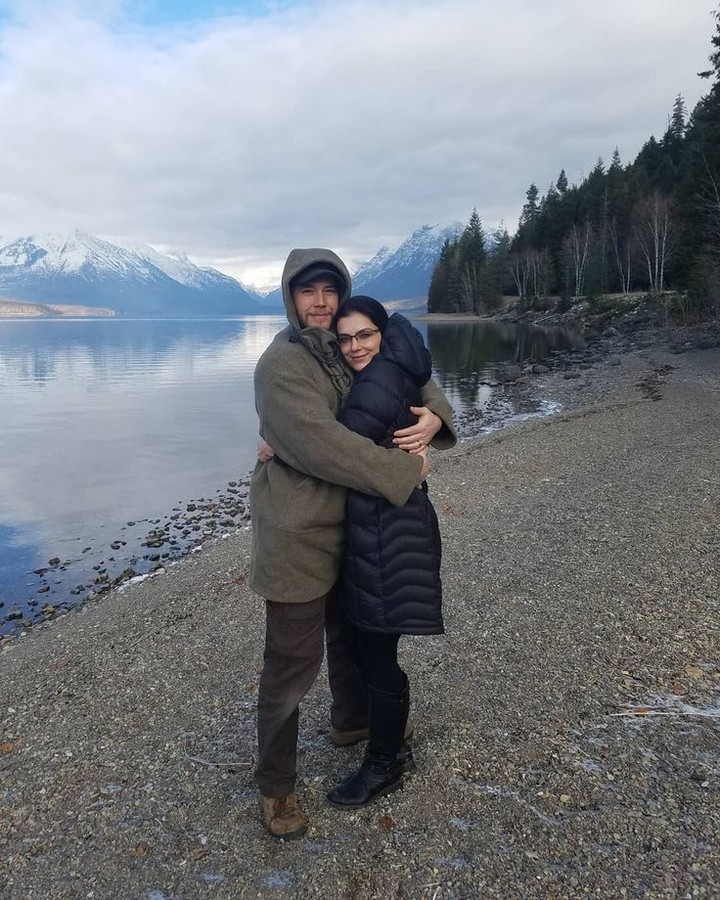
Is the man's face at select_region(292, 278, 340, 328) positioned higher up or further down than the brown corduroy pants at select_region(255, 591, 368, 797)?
higher up

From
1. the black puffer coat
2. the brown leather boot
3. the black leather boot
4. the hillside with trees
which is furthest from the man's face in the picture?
the hillside with trees

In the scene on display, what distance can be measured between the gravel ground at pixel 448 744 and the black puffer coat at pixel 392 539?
1216 millimetres

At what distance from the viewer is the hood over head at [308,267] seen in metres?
2.98

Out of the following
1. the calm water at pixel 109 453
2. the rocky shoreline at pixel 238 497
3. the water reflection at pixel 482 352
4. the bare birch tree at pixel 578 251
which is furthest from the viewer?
the bare birch tree at pixel 578 251

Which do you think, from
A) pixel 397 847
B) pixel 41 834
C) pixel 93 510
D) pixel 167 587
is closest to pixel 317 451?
pixel 397 847

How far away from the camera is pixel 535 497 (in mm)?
10469

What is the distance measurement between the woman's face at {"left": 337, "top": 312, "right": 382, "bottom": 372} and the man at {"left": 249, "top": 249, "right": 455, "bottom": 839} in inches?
2.2

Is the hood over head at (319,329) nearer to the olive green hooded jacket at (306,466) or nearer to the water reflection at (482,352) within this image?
the olive green hooded jacket at (306,466)

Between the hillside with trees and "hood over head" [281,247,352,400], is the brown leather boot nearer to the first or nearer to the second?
"hood over head" [281,247,352,400]

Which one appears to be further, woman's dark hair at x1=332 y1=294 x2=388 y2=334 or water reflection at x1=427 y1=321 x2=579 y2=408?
water reflection at x1=427 y1=321 x2=579 y2=408

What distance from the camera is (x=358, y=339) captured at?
2.99 m

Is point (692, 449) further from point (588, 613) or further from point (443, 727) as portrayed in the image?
point (443, 727)

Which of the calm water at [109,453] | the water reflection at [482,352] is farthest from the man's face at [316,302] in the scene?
the water reflection at [482,352]

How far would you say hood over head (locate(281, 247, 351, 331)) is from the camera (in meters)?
2.98
